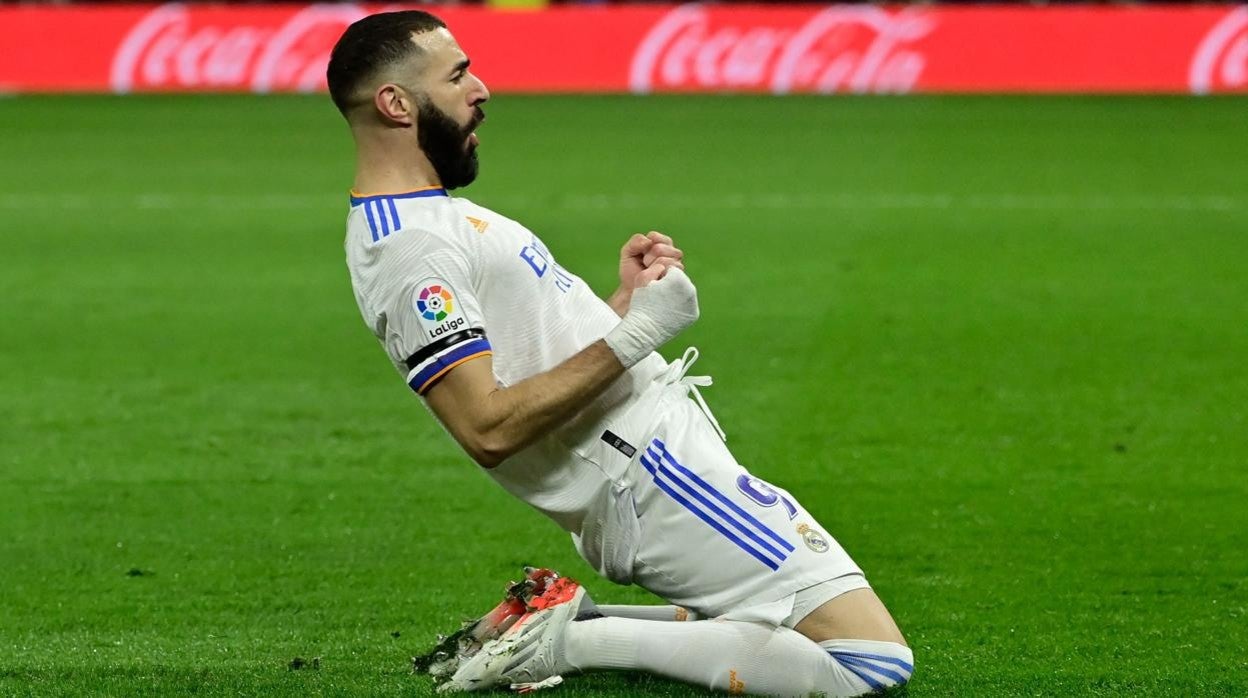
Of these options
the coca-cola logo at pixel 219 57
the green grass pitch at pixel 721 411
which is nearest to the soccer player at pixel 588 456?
the green grass pitch at pixel 721 411

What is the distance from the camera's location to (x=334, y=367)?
29.6 feet

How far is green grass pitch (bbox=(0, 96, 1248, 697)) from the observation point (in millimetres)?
5133

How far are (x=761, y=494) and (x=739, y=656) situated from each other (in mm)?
386

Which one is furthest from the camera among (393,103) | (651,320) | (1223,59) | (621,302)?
(1223,59)

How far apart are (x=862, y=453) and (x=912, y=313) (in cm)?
302

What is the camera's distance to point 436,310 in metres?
4.01

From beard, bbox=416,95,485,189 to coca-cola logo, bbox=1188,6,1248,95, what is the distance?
17595 millimetres

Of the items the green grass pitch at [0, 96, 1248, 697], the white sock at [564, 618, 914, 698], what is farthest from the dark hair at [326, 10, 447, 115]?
the green grass pitch at [0, 96, 1248, 697]

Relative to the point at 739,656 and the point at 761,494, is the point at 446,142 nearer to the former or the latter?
the point at 761,494

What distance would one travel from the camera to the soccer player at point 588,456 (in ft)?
13.6

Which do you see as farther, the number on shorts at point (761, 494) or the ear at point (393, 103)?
the number on shorts at point (761, 494)

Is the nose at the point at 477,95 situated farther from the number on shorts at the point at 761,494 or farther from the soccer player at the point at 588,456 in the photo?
the number on shorts at the point at 761,494

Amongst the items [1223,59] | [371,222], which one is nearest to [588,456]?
[371,222]

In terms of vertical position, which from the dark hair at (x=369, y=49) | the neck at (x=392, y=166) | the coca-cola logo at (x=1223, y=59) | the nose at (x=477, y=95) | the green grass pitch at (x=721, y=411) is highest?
the dark hair at (x=369, y=49)
